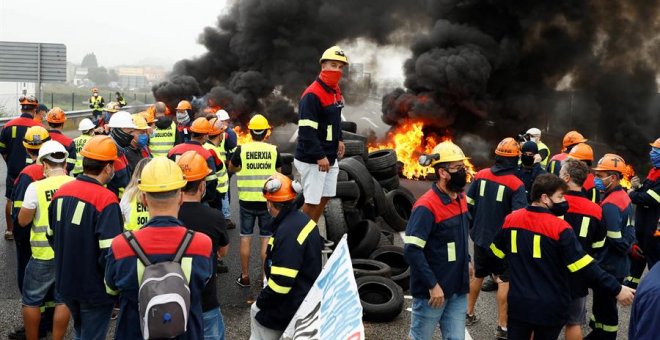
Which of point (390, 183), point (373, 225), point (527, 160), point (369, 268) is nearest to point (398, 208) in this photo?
point (390, 183)

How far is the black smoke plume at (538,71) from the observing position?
806 inches

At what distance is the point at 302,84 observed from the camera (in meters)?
25.0

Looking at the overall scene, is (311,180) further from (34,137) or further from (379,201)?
(379,201)

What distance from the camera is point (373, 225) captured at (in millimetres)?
8500

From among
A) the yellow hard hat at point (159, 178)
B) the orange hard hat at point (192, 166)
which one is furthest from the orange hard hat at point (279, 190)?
the yellow hard hat at point (159, 178)

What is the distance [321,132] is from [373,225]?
2.04m

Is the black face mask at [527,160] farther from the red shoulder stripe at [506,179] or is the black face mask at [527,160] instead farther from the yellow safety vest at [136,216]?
the yellow safety vest at [136,216]

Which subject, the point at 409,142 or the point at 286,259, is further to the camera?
the point at 409,142

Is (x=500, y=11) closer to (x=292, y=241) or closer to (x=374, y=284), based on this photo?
(x=374, y=284)

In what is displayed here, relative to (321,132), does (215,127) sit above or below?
below

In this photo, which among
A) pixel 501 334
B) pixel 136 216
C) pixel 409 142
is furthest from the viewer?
pixel 409 142

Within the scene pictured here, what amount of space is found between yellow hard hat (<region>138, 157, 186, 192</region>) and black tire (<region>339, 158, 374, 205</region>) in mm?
6524

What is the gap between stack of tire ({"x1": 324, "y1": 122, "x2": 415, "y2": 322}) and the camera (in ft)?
22.5

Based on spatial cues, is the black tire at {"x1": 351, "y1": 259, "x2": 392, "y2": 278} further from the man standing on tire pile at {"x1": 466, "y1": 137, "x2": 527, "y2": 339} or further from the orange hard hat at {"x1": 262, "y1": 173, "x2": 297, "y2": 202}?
the orange hard hat at {"x1": 262, "y1": 173, "x2": 297, "y2": 202}
